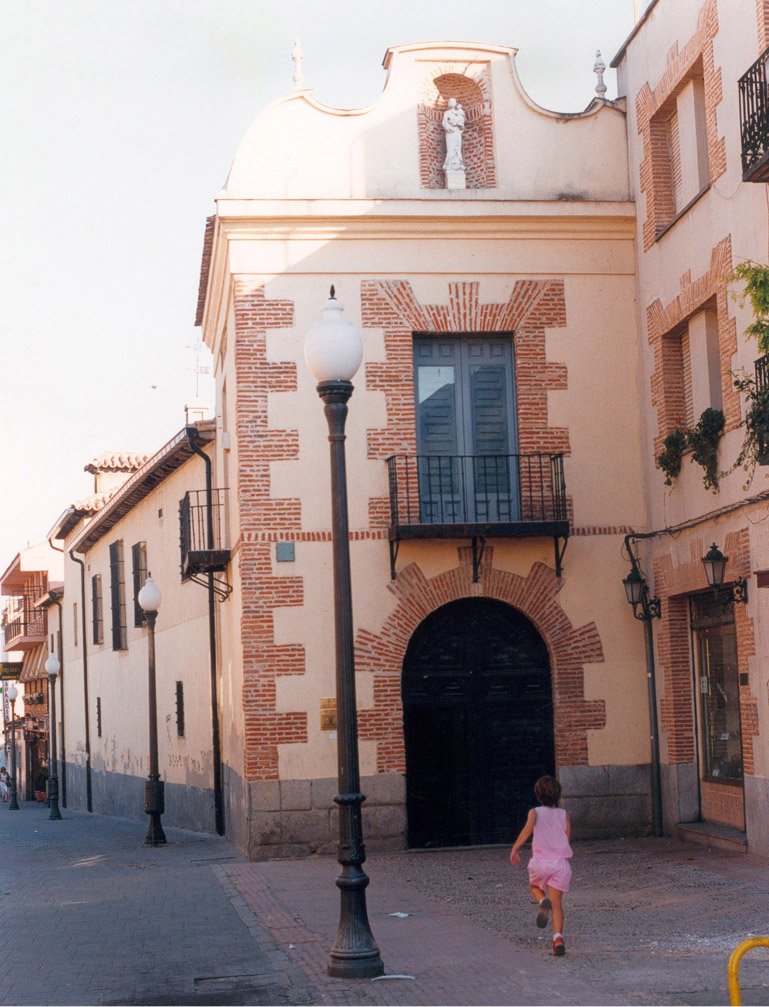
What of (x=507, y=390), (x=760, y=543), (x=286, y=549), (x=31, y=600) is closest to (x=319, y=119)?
(x=507, y=390)

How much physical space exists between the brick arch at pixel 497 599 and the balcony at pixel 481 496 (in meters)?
0.23

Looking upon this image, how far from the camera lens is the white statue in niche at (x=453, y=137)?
1758 cm

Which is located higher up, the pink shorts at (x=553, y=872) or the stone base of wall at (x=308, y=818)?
the pink shorts at (x=553, y=872)

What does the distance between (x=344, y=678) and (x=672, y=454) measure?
8.05 metres

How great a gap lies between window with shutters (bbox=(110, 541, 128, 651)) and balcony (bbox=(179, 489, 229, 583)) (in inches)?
325

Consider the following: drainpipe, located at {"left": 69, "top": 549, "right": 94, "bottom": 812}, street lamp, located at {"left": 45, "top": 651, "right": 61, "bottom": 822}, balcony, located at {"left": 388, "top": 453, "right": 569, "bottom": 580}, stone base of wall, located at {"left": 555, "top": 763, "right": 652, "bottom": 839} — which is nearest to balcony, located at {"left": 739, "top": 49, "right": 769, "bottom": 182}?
balcony, located at {"left": 388, "top": 453, "right": 569, "bottom": 580}

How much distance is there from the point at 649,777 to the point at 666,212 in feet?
22.2

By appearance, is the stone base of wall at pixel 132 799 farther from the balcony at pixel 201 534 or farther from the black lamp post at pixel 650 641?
the black lamp post at pixel 650 641

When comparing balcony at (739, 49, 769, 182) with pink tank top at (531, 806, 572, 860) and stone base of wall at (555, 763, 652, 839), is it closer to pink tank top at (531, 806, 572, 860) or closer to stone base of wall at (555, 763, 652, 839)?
pink tank top at (531, 806, 572, 860)

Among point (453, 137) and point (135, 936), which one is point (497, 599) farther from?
point (135, 936)

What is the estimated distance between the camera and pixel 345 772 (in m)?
9.14

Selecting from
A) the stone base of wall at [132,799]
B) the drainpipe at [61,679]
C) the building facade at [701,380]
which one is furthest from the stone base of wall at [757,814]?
the drainpipe at [61,679]

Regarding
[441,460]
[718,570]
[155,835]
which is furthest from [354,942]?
[155,835]

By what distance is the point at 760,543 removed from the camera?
1402 cm
